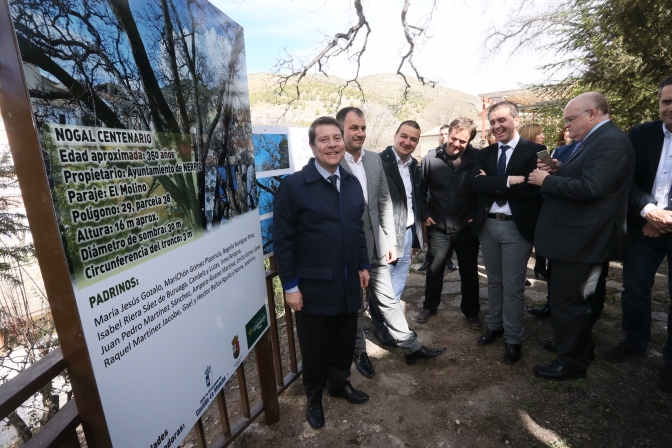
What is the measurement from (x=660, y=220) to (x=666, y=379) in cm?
121

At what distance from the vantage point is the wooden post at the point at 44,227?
87cm

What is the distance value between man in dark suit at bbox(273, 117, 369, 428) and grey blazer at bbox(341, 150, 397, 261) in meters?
0.39

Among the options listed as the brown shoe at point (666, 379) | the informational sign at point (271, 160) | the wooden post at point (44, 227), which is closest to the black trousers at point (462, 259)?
the brown shoe at point (666, 379)

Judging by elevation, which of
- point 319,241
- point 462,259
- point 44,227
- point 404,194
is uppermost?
point 44,227

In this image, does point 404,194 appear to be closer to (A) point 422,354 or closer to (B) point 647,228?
(A) point 422,354

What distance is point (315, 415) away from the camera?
256 cm

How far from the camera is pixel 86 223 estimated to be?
102cm

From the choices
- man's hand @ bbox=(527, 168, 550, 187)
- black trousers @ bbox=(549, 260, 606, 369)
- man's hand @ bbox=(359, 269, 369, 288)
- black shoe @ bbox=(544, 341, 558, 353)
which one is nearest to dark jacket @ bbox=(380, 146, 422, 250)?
man's hand @ bbox=(359, 269, 369, 288)

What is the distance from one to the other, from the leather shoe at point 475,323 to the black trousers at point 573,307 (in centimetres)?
95

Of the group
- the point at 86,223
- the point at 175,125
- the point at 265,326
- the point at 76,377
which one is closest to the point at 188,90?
the point at 175,125

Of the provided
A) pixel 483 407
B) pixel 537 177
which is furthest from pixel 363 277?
pixel 537 177

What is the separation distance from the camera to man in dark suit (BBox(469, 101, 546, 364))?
117 inches

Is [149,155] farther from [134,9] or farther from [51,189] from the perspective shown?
[134,9]

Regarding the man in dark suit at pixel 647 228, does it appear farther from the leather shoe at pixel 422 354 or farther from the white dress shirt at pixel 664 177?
the leather shoe at pixel 422 354
